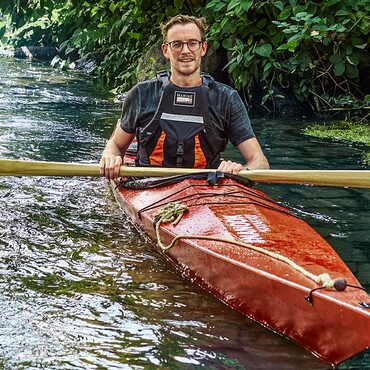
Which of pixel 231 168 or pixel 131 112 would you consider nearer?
pixel 231 168

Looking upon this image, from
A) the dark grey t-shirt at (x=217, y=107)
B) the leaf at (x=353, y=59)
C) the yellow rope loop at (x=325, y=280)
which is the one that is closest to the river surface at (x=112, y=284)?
the yellow rope loop at (x=325, y=280)

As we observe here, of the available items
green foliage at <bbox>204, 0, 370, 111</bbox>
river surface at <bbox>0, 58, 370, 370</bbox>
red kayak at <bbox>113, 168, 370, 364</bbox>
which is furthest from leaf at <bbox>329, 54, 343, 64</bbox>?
red kayak at <bbox>113, 168, 370, 364</bbox>

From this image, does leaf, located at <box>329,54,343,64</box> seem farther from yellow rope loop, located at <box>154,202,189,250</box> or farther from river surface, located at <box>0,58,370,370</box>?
yellow rope loop, located at <box>154,202,189,250</box>

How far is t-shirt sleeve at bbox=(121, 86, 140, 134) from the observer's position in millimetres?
4676

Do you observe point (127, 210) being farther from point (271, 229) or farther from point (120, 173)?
point (271, 229)

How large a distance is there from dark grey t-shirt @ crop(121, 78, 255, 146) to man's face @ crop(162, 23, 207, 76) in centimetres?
18

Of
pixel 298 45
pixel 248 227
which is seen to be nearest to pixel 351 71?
pixel 298 45

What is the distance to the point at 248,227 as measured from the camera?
358cm

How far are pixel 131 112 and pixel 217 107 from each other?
0.55 metres

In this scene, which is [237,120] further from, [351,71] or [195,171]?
[351,71]

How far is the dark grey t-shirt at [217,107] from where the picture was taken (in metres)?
4.62

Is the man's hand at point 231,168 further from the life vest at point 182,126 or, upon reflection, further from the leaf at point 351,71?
the leaf at point 351,71

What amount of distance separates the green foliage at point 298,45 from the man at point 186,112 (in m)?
3.59

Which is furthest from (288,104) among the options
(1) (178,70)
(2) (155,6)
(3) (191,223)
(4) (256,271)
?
(4) (256,271)
